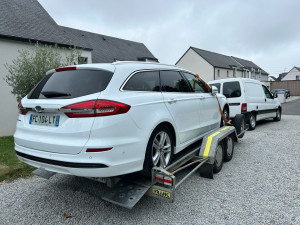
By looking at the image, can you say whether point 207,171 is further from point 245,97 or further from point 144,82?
point 245,97

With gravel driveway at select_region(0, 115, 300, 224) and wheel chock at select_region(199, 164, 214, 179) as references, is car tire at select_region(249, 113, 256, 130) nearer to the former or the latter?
gravel driveway at select_region(0, 115, 300, 224)

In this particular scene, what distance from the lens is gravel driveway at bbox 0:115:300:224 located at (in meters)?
2.76

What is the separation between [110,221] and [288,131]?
7.82m

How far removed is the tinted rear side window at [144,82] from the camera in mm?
2762

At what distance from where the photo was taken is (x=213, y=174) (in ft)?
13.4

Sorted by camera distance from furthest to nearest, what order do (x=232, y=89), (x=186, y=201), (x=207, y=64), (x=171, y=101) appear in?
(x=207, y=64) → (x=232, y=89) → (x=171, y=101) → (x=186, y=201)

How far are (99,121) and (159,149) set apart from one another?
1.09 m

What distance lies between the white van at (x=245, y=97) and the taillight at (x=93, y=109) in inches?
262

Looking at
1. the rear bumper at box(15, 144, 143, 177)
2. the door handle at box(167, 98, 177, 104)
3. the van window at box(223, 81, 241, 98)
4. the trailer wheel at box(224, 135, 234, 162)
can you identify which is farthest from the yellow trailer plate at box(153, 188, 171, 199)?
the van window at box(223, 81, 241, 98)

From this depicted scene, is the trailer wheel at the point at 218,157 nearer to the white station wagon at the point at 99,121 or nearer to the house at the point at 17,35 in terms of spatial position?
the white station wagon at the point at 99,121

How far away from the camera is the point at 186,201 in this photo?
316 centimetres

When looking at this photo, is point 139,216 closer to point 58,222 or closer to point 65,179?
point 58,222

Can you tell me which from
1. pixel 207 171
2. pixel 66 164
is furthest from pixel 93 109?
pixel 207 171

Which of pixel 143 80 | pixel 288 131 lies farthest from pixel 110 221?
pixel 288 131
